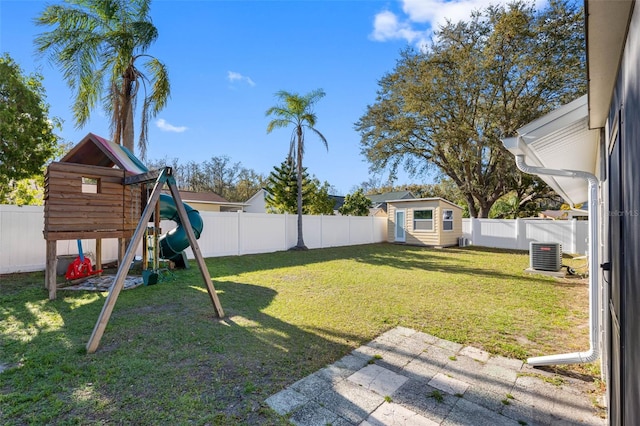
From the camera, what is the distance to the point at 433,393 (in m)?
2.35

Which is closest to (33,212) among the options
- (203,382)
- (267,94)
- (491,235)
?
(203,382)

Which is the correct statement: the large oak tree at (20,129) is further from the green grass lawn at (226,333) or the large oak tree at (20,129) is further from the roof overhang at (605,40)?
the roof overhang at (605,40)

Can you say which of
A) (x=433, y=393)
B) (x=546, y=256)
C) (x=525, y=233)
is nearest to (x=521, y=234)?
(x=525, y=233)

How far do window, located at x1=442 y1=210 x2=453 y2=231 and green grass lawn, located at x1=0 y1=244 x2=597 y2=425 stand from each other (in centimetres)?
727

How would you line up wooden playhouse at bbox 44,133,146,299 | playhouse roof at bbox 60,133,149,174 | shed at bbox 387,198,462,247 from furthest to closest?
1. shed at bbox 387,198,462,247
2. playhouse roof at bbox 60,133,149,174
3. wooden playhouse at bbox 44,133,146,299

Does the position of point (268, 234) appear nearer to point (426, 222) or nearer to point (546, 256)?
point (426, 222)

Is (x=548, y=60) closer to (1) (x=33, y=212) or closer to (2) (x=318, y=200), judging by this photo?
(2) (x=318, y=200)

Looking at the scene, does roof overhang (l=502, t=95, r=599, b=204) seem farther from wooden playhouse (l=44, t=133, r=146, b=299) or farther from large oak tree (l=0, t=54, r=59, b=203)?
large oak tree (l=0, t=54, r=59, b=203)

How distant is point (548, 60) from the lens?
42.4 ft

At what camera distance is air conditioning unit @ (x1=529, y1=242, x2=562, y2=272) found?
7672mm

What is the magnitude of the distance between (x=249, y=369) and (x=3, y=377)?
1.97 meters

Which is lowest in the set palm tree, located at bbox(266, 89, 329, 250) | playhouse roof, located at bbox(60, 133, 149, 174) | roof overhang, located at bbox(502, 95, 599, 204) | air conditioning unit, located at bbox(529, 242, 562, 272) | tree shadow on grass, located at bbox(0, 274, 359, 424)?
tree shadow on grass, located at bbox(0, 274, 359, 424)

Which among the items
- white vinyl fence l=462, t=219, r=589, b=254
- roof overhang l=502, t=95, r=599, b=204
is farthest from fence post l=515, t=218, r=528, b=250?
roof overhang l=502, t=95, r=599, b=204

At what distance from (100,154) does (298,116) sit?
25.3ft
